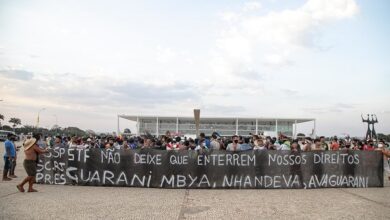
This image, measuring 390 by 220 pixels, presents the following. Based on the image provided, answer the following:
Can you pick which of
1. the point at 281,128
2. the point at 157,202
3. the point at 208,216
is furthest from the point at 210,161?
the point at 281,128

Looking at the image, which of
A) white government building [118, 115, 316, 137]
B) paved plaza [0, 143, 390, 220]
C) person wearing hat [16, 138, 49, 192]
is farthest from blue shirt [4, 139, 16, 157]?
white government building [118, 115, 316, 137]

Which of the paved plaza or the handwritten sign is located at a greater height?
the handwritten sign

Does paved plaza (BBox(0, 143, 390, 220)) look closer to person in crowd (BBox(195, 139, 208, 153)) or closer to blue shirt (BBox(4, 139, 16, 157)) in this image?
person in crowd (BBox(195, 139, 208, 153))

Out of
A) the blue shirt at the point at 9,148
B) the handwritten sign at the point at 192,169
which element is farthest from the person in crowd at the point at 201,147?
the blue shirt at the point at 9,148

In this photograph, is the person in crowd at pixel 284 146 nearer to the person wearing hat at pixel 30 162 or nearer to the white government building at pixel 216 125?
the person wearing hat at pixel 30 162

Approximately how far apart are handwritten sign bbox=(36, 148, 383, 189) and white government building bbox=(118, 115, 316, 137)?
79.6 metres

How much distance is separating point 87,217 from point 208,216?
2421mm

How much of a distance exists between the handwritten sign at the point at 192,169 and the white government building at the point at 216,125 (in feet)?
261

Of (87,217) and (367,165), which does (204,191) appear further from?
(367,165)

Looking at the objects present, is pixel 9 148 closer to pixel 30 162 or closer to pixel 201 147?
pixel 30 162

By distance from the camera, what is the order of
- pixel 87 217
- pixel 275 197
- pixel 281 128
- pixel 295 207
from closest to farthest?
1. pixel 87 217
2. pixel 295 207
3. pixel 275 197
4. pixel 281 128

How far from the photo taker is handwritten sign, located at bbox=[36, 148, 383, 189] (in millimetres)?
11992

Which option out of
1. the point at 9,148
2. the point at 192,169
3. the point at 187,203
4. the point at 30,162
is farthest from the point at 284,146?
the point at 9,148

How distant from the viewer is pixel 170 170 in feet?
39.4
